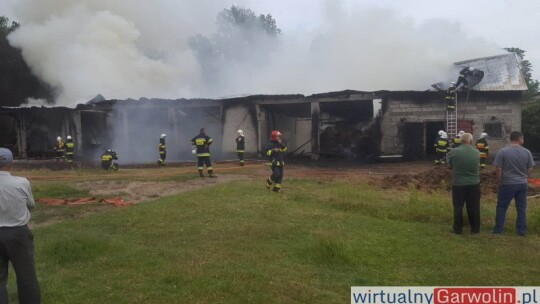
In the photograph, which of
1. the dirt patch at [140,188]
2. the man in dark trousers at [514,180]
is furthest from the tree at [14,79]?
the man in dark trousers at [514,180]

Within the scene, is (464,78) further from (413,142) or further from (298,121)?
(298,121)

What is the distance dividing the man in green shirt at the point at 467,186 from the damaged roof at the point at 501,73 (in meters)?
15.3

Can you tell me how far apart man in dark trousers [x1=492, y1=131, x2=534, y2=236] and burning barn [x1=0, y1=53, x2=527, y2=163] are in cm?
1410

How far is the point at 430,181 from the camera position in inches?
514

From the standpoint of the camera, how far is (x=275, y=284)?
445 centimetres

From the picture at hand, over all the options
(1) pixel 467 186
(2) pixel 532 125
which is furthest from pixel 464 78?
(1) pixel 467 186

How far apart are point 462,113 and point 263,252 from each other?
17.4 metres

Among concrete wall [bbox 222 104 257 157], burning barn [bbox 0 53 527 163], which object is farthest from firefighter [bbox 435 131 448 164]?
concrete wall [bbox 222 104 257 157]

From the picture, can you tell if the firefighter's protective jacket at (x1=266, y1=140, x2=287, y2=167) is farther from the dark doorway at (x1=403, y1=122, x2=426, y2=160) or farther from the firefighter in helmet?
the firefighter in helmet

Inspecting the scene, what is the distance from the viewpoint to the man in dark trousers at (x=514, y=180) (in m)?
6.87

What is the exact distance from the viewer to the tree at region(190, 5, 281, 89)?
46.8 m

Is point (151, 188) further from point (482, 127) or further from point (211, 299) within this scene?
point (482, 127)

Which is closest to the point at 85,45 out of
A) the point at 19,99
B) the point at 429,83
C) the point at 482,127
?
the point at 19,99

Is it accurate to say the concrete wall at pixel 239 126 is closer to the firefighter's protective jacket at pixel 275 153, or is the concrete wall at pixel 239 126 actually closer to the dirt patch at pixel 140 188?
the dirt patch at pixel 140 188
